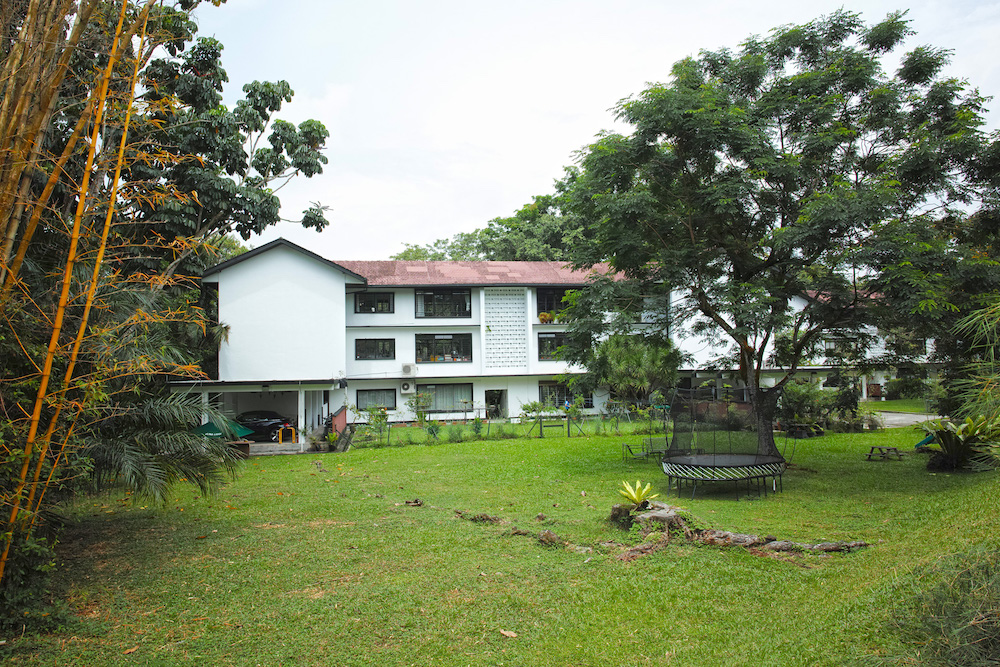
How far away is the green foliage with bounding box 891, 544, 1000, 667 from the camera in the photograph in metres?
3.76

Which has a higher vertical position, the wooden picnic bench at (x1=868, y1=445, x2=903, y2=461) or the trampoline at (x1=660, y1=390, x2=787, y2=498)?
the trampoline at (x1=660, y1=390, x2=787, y2=498)

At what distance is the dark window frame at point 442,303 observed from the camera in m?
30.6

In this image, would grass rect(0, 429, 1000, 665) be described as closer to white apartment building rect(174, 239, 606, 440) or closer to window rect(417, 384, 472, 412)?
white apartment building rect(174, 239, 606, 440)

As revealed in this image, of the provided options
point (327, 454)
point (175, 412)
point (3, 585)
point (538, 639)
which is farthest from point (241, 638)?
point (327, 454)

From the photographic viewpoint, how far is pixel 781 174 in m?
13.4

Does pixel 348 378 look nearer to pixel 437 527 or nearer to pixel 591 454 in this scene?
pixel 591 454

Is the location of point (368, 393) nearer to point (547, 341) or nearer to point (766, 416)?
point (547, 341)

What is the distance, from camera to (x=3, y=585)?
573 centimetres

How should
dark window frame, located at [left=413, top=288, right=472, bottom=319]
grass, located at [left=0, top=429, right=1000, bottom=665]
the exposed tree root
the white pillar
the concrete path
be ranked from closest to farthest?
grass, located at [left=0, top=429, right=1000, bottom=665] → the exposed tree root → the white pillar → the concrete path → dark window frame, located at [left=413, top=288, right=472, bottom=319]

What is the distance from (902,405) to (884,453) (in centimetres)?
2316

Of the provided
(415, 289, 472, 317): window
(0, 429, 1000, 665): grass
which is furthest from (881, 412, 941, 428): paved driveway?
(415, 289, 472, 317): window

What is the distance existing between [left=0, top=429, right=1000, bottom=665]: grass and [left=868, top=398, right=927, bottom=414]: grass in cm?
2384

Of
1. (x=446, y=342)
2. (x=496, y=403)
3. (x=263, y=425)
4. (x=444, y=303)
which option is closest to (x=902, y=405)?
(x=496, y=403)

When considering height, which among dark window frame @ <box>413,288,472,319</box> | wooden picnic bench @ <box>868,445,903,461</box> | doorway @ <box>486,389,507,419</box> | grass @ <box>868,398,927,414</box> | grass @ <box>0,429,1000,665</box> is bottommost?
grass @ <box>0,429,1000,665</box>
